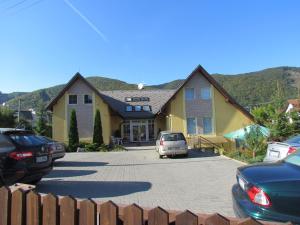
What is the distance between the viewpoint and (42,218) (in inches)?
137

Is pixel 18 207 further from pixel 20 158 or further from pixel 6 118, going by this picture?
pixel 6 118

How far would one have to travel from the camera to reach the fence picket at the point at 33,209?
3.49 metres

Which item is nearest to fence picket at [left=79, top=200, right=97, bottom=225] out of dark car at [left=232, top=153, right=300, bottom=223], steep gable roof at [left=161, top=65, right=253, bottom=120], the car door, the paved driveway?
dark car at [left=232, top=153, right=300, bottom=223]

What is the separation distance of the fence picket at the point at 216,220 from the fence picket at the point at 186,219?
0.30 feet

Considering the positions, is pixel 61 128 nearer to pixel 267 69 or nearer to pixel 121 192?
pixel 121 192

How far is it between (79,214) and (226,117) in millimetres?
31786

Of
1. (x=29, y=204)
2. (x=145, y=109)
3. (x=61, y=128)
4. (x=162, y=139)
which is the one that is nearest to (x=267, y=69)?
(x=145, y=109)

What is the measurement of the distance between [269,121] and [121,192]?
60.4 feet

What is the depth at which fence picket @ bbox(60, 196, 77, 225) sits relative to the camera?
327cm

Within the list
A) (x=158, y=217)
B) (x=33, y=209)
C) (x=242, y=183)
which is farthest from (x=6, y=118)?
(x=158, y=217)

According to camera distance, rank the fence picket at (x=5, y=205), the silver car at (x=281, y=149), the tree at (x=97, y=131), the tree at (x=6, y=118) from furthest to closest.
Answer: the tree at (x=6, y=118), the tree at (x=97, y=131), the silver car at (x=281, y=149), the fence picket at (x=5, y=205)

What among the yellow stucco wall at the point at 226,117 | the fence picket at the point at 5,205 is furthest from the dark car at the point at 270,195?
the yellow stucco wall at the point at 226,117

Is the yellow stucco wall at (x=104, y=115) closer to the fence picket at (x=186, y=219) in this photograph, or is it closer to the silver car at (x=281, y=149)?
the silver car at (x=281, y=149)

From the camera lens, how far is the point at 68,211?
10.8 ft
